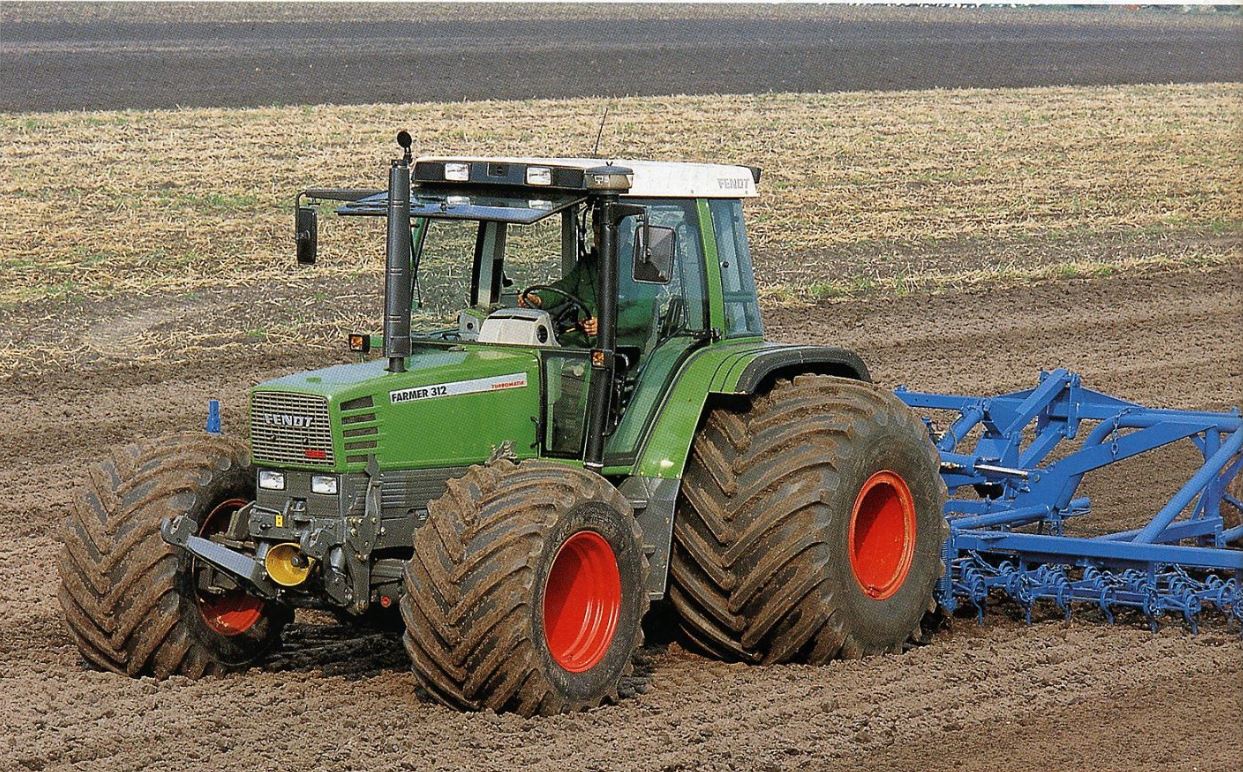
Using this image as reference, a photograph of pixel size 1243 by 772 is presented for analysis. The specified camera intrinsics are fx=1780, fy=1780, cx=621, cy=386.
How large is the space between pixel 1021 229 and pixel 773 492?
14458 millimetres

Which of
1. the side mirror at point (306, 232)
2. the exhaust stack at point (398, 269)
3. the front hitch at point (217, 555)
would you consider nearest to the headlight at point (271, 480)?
the front hitch at point (217, 555)

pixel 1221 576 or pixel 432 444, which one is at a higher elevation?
pixel 432 444

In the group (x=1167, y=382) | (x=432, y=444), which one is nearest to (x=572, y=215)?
(x=432, y=444)

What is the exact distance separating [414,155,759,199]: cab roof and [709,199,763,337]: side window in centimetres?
8

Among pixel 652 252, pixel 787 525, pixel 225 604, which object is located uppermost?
Result: pixel 652 252

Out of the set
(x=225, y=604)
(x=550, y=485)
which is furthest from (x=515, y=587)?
(x=225, y=604)

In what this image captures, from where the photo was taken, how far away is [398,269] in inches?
260

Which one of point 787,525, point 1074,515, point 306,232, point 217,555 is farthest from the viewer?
point 1074,515

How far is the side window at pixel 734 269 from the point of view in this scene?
7.50m

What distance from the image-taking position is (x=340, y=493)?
6.45 meters

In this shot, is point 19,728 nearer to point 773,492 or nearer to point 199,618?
point 199,618

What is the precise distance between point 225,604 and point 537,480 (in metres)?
1.60

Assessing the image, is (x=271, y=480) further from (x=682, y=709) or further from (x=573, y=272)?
(x=682, y=709)

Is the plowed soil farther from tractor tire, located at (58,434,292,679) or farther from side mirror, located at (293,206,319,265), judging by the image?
side mirror, located at (293,206,319,265)
